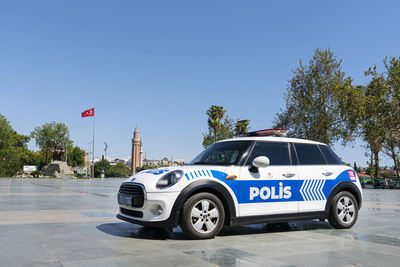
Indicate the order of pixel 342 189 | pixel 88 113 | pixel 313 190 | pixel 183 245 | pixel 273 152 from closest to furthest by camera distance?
pixel 183 245 → pixel 273 152 → pixel 313 190 → pixel 342 189 → pixel 88 113

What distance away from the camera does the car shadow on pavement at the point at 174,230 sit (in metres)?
5.80

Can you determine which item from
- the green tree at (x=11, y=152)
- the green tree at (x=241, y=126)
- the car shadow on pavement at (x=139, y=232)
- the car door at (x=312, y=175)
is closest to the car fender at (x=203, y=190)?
the car shadow on pavement at (x=139, y=232)

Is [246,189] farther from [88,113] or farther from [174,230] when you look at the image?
[88,113]

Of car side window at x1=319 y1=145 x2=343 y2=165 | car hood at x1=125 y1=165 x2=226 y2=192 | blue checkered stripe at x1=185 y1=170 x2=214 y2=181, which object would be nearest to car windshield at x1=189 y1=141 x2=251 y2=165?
car hood at x1=125 y1=165 x2=226 y2=192

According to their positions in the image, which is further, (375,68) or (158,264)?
(375,68)

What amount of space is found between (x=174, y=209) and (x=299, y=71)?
3616 cm

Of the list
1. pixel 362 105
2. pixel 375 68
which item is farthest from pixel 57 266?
pixel 375 68

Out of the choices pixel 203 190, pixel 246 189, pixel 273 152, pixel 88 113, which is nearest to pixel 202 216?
pixel 203 190

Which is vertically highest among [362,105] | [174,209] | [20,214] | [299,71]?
[299,71]

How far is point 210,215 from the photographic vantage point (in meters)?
5.56

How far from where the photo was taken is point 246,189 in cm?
588

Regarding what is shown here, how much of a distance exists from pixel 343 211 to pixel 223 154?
2.66m

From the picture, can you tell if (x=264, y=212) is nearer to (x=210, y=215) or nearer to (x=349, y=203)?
(x=210, y=215)

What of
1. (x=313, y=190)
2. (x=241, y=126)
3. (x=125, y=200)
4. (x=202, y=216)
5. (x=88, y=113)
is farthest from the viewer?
(x=88, y=113)
